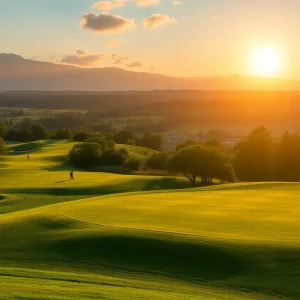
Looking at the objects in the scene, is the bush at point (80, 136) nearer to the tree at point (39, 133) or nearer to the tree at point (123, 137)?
the tree at point (123, 137)

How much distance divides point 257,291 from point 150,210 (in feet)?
34.5

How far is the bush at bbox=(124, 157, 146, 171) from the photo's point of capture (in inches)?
3159

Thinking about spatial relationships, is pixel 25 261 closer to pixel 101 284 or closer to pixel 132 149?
pixel 101 284

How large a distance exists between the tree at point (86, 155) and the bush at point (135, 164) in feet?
17.5

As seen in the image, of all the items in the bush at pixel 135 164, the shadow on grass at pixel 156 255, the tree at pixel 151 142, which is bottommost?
the shadow on grass at pixel 156 255

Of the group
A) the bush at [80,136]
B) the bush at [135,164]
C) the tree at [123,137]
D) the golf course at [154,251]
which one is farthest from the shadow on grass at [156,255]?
the tree at [123,137]

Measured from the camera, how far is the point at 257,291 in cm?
1490

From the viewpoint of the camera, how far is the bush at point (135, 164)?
80250 mm

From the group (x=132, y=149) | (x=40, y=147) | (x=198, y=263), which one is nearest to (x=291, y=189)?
(x=198, y=263)

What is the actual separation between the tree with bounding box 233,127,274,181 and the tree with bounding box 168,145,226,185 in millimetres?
28481

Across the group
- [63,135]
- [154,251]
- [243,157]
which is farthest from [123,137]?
[154,251]

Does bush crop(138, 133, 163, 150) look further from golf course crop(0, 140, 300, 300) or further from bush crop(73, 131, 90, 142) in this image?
golf course crop(0, 140, 300, 300)

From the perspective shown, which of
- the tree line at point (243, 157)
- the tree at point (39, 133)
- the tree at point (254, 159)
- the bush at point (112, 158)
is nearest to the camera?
the tree line at point (243, 157)

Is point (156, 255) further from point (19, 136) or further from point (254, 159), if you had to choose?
point (19, 136)
